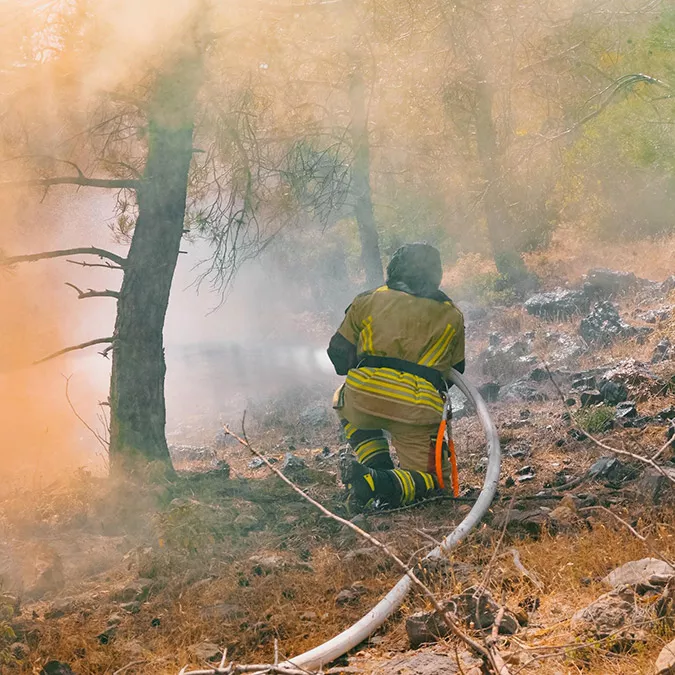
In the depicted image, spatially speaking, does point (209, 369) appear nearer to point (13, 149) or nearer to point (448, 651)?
point (13, 149)

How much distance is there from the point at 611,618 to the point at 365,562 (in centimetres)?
148

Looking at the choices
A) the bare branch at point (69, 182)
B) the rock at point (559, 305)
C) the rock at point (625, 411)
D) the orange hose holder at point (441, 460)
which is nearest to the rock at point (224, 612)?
the orange hose holder at point (441, 460)

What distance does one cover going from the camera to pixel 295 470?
7.25 meters

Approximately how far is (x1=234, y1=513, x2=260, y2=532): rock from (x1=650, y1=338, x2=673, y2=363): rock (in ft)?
17.6

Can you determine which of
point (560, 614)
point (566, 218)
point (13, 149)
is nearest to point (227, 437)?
point (13, 149)

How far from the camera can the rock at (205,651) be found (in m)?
3.42

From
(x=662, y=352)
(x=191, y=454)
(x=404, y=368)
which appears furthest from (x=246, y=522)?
(x=662, y=352)

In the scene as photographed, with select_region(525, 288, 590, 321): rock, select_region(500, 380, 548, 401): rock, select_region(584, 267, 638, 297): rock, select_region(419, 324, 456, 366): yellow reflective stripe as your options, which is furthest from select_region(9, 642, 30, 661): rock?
select_region(584, 267, 638, 297): rock

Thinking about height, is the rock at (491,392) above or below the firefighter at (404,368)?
below

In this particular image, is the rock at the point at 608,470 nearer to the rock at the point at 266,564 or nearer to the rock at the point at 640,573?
the rock at the point at 640,573

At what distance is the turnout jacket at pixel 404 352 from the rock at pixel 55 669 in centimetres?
257

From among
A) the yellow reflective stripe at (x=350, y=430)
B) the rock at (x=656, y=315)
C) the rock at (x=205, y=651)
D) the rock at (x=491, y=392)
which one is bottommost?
the rock at (x=491, y=392)

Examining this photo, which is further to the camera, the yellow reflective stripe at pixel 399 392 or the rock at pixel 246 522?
the rock at pixel 246 522

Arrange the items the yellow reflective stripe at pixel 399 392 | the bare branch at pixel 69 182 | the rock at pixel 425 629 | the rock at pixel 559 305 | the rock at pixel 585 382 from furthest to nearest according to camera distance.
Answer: the rock at pixel 559 305 < the rock at pixel 585 382 < the bare branch at pixel 69 182 < the yellow reflective stripe at pixel 399 392 < the rock at pixel 425 629
